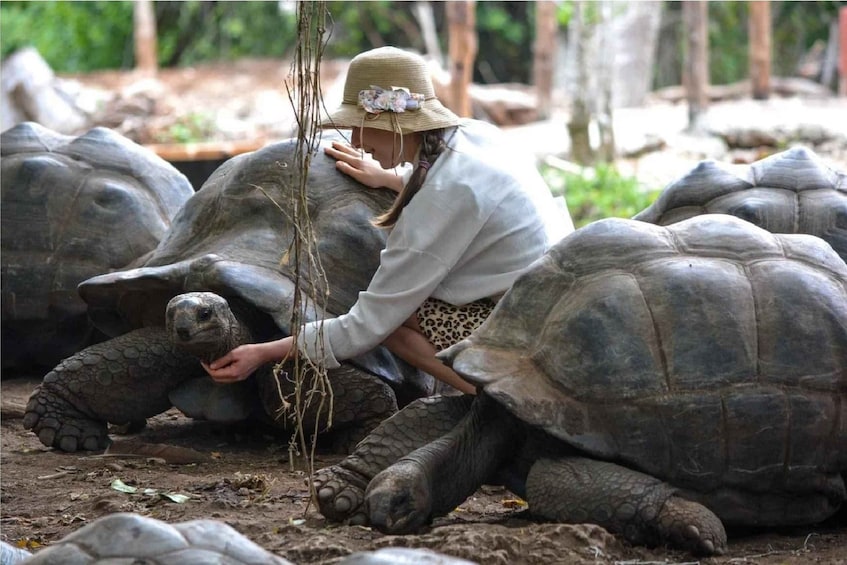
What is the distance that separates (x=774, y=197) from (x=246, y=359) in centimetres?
173

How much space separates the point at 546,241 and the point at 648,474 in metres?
Answer: 1.05

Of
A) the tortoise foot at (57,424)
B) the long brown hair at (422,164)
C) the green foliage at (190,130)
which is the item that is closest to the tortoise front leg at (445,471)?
the long brown hair at (422,164)

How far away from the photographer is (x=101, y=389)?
3.98m

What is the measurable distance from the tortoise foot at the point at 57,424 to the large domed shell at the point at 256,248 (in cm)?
39

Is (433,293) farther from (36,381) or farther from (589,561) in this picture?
(36,381)

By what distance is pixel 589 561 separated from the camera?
98.8 inches

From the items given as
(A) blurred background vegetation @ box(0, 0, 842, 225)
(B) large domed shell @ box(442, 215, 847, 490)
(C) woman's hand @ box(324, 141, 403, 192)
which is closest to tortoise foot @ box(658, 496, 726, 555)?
(B) large domed shell @ box(442, 215, 847, 490)

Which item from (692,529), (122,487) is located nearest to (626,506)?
(692,529)

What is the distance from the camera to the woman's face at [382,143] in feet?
11.3

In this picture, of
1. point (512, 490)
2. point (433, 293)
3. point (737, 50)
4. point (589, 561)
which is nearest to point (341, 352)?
point (433, 293)

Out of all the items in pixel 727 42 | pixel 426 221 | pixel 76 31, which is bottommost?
pixel 426 221

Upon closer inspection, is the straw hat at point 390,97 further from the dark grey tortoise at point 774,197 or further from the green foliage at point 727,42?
the green foliage at point 727,42

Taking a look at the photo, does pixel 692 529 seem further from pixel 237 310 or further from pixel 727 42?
pixel 727 42

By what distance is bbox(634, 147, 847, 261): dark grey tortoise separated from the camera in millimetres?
3895
